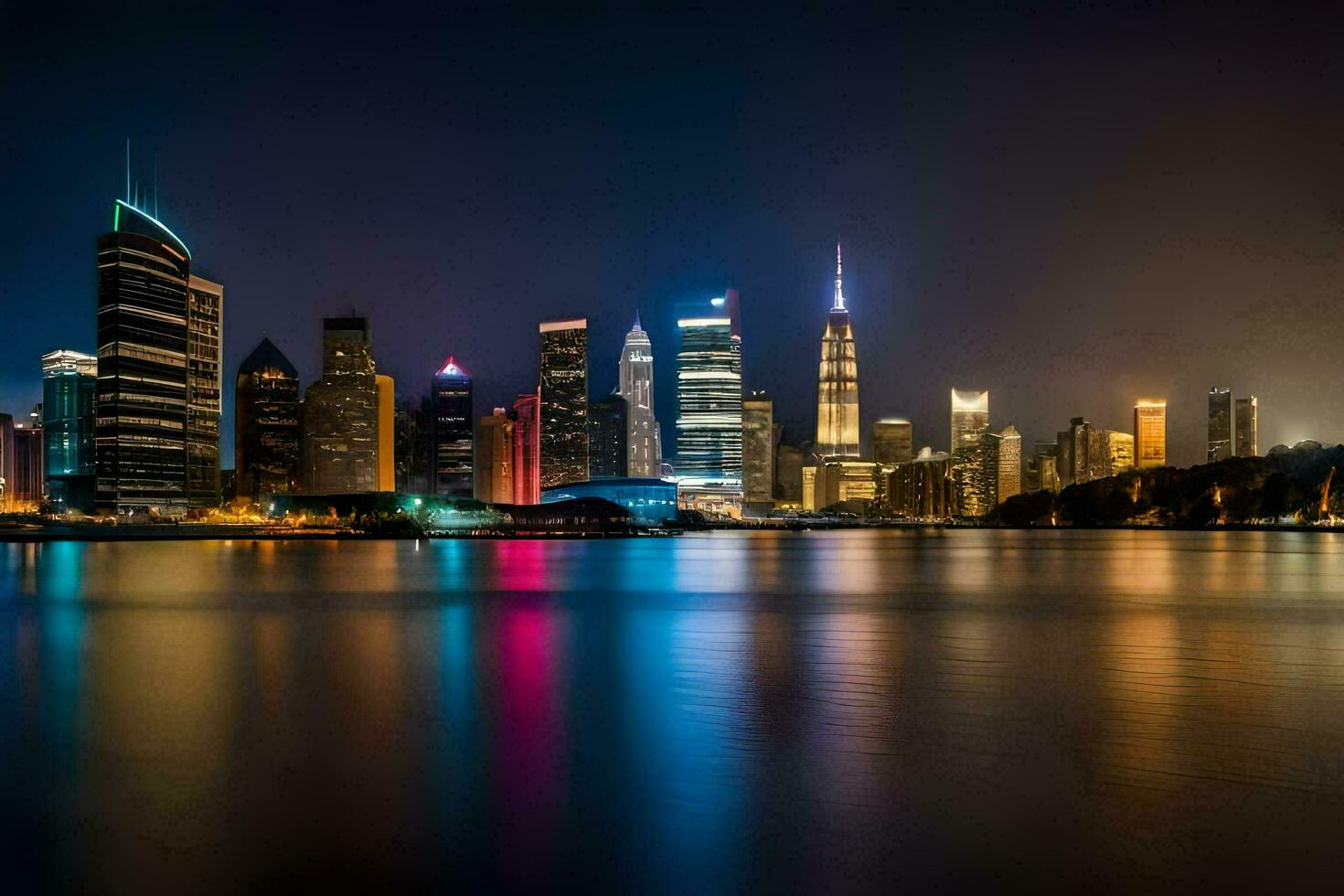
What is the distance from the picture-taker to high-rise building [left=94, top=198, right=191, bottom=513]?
186m

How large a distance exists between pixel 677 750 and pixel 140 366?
192 metres

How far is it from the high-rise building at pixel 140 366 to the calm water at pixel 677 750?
525ft

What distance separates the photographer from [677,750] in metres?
18.0

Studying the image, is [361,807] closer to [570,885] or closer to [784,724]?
[570,885]

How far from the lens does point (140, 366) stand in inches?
7402

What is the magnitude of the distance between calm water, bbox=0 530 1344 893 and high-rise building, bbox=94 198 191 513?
160035 millimetres

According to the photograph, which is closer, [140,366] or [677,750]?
[677,750]

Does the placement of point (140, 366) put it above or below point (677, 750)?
above

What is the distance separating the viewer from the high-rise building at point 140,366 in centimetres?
18625

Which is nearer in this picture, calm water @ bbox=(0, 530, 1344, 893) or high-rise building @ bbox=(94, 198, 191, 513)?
calm water @ bbox=(0, 530, 1344, 893)

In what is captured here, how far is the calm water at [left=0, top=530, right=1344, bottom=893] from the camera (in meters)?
12.4

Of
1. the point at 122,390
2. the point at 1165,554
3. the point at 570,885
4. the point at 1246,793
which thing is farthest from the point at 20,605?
the point at 122,390

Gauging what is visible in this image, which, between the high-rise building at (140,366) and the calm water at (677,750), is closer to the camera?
the calm water at (677,750)

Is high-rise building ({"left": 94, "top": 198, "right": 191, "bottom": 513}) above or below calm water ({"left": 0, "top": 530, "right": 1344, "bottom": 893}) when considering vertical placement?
above
